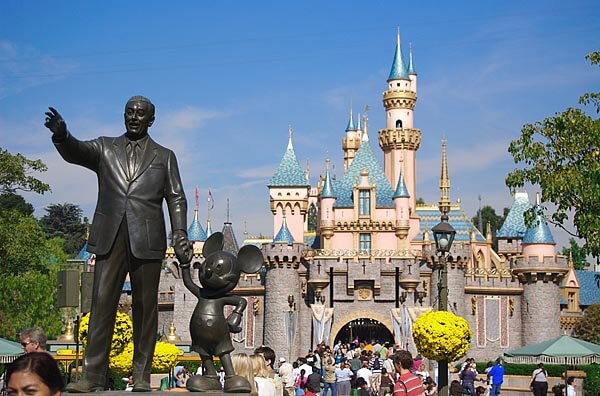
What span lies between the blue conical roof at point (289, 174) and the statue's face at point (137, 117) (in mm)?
45315

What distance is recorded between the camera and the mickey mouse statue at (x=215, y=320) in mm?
7355

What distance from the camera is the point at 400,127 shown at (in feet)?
178

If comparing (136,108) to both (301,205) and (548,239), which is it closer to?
(548,239)

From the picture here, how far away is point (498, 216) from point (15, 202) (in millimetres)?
52150

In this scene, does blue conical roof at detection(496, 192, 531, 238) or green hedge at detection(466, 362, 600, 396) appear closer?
green hedge at detection(466, 362, 600, 396)

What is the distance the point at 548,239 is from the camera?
4725 cm

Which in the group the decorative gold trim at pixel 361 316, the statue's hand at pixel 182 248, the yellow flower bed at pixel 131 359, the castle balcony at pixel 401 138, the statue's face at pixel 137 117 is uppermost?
the castle balcony at pixel 401 138

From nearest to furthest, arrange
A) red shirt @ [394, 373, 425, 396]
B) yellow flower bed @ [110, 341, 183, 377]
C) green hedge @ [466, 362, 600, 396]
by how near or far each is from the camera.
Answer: red shirt @ [394, 373, 425, 396] → yellow flower bed @ [110, 341, 183, 377] → green hedge @ [466, 362, 600, 396]

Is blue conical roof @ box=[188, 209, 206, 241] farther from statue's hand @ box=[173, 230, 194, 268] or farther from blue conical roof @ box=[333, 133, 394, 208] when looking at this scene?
statue's hand @ box=[173, 230, 194, 268]

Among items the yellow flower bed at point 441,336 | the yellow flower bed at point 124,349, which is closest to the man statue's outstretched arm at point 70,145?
the yellow flower bed at point 124,349

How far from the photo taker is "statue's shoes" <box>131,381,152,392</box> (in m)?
7.29

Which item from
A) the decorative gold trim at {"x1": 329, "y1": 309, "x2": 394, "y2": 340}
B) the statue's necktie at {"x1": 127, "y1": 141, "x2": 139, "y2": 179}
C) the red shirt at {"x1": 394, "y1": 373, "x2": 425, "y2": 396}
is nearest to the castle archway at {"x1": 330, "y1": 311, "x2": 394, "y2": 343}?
the decorative gold trim at {"x1": 329, "y1": 309, "x2": 394, "y2": 340}

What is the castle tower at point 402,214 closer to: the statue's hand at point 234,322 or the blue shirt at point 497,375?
the blue shirt at point 497,375

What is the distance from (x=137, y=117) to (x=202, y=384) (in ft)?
6.58
